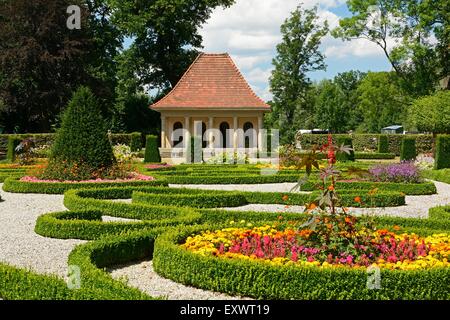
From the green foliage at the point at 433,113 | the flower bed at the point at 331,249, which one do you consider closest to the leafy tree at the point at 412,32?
the green foliage at the point at 433,113

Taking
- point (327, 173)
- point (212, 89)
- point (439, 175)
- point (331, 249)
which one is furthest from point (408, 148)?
point (331, 249)

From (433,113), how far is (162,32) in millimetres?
20393

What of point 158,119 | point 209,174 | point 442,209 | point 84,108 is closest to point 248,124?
point 158,119

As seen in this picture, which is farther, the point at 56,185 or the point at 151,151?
the point at 151,151

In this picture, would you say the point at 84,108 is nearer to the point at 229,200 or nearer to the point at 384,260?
the point at 229,200

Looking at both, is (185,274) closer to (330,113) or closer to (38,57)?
(38,57)

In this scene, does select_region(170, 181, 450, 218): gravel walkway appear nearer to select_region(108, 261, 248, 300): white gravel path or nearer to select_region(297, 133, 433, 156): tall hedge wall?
select_region(108, 261, 248, 300): white gravel path

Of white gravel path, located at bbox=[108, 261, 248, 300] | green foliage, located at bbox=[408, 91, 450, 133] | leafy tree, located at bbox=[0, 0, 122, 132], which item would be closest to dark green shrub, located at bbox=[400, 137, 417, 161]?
green foliage, located at bbox=[408, 91, 450, 133]

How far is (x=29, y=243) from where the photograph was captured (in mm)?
9352

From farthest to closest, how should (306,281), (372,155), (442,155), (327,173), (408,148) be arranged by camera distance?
(372,155) → (408,148) → (442,155) → (327,173) → (306,281)

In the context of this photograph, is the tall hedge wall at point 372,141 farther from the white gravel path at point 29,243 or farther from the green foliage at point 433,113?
the white gravel path at point 29,243

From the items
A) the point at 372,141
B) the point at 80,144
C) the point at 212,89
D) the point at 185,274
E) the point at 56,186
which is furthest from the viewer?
the point at 372,141

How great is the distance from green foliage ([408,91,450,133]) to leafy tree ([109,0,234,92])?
17.6 meters
